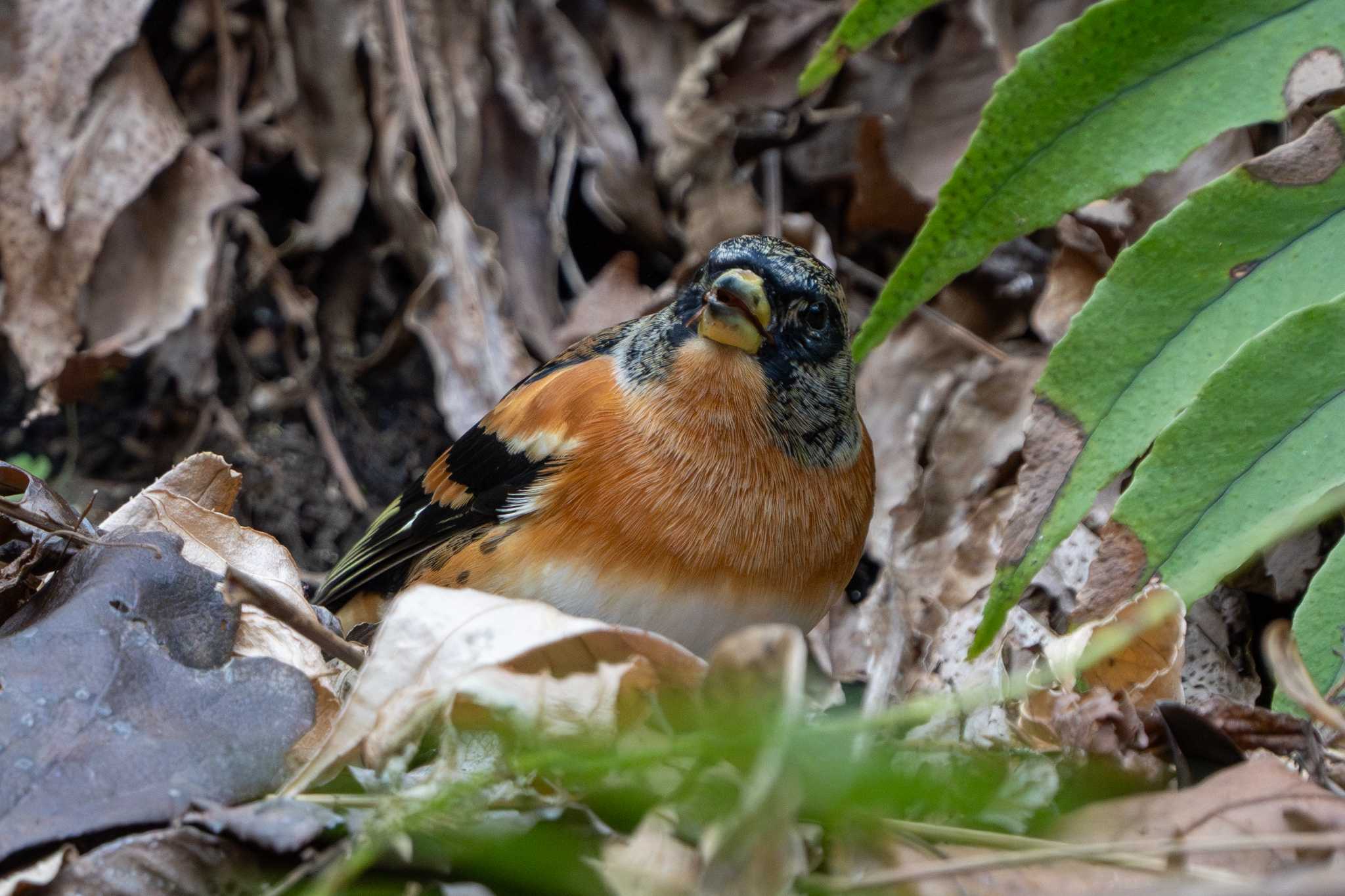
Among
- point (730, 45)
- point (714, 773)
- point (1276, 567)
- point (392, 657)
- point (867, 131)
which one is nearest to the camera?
point (714, 773)

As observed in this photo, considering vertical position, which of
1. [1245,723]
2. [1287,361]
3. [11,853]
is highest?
[1287,361]

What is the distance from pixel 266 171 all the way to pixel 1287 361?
342 cm

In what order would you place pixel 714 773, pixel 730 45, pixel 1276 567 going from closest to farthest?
pixel 714 773 → pixel 1276 567 → pixel 730 45

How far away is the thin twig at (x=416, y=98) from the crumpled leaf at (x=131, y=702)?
2352mm

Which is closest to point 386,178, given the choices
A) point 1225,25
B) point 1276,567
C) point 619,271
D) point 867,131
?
point 619,271

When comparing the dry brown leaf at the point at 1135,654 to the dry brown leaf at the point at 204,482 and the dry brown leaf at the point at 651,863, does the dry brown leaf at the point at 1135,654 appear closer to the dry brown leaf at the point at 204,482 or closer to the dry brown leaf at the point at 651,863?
the dry brown leaf at the point at 651,863

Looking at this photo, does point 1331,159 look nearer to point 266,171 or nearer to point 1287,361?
point 1287,361

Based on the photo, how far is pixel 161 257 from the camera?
4.36 meters

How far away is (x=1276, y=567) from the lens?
9.24ft

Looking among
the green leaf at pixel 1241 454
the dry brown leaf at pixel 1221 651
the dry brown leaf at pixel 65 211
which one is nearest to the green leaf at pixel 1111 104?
the green leaf at pixel 1241 454

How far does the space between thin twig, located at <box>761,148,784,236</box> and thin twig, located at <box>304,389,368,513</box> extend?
148cm

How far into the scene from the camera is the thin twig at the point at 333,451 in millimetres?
4387

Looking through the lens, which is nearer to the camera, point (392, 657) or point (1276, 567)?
point (392, 657)

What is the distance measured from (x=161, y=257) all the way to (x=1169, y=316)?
118 inches
